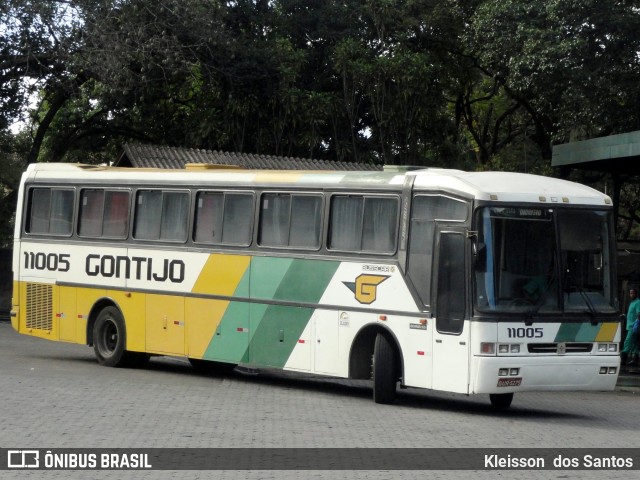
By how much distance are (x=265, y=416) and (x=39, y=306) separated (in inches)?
324

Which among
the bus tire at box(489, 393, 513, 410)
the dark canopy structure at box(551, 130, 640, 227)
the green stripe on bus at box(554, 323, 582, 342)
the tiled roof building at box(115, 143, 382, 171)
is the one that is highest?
the dark canopy structure at box(551, 130, 640, 227)

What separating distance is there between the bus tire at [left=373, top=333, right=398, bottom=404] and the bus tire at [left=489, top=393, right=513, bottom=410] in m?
1.44

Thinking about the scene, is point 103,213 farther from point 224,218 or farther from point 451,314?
point 451,314

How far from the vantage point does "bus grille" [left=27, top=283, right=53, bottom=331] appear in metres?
20.1

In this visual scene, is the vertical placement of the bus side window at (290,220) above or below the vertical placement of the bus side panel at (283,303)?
above

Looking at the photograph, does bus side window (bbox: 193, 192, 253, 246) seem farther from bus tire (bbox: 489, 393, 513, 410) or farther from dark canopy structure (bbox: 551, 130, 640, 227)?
dark canopy structure (bbox: 551, 130, 640, 227)

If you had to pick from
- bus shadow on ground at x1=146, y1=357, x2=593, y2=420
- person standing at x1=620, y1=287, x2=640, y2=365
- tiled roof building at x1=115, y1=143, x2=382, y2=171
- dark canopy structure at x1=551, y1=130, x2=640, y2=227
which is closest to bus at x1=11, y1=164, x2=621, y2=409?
bus shadow on ground at x1=146, y1=357, x2=593, y2=420

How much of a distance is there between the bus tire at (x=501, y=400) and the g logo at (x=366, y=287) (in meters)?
2.12

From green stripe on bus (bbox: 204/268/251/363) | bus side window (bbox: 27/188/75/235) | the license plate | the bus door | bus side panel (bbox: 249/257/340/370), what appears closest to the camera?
the license plate

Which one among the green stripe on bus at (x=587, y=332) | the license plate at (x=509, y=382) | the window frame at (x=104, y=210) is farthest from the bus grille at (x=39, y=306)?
the green stripe on bus at (x=587, y=332)

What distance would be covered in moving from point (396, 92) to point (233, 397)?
73.5 ft

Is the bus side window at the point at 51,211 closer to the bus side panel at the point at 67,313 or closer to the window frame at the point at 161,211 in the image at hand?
the bus side panel at the point at 67,313

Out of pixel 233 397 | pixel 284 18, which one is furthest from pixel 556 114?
pixel 233 397

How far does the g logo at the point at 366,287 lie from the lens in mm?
15492
